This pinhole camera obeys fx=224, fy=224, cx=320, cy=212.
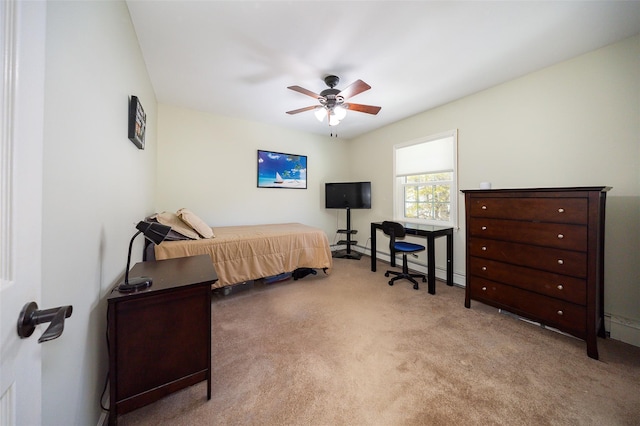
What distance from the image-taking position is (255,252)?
2.86 m

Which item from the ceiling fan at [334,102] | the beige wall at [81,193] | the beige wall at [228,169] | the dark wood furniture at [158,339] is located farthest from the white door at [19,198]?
the beige wall at [228,169]

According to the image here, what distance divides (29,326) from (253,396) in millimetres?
1279

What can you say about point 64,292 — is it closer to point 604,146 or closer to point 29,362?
point 29,362

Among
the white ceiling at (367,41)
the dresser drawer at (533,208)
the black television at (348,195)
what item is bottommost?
the dresser drawer at (533,208)

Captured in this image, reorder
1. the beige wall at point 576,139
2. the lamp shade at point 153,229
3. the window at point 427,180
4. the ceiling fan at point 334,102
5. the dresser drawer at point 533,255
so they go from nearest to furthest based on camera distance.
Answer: the lamp shade at point 153,229, the dresser drawer at point 533,255, the beige wall at point 576,139, the ceiling fan at point 334,102, the window at point 427,180

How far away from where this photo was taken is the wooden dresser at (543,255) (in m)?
1.71

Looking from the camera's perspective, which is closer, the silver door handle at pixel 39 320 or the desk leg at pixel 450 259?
the silver door handle at pixel 39 320

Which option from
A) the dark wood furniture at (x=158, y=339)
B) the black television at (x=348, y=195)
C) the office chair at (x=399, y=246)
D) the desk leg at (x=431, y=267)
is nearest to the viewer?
the dark wood furniture at (x=158, y=339)

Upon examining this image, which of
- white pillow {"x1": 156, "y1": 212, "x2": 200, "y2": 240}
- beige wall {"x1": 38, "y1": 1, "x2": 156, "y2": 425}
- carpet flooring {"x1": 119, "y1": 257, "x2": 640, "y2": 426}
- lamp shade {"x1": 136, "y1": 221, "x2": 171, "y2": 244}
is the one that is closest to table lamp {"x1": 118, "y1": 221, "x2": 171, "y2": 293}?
lamp shade {"x1": 136, "y1": 221, "x2": 171, "y2": 244}

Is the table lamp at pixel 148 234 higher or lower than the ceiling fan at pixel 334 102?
lower

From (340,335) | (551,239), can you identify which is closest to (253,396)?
(340,335)

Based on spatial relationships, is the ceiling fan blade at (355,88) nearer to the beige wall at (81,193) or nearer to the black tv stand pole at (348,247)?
the beige wall at (81,193)

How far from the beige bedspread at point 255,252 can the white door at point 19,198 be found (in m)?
1.99

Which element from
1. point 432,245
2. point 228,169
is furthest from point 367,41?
point 228,169
